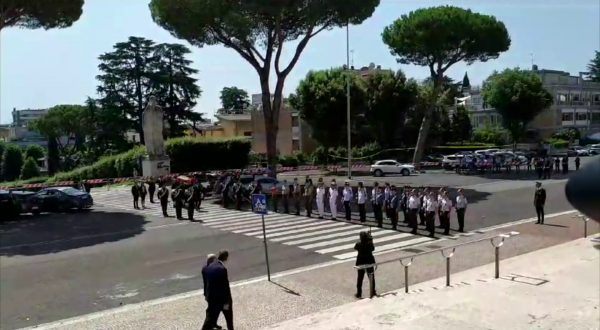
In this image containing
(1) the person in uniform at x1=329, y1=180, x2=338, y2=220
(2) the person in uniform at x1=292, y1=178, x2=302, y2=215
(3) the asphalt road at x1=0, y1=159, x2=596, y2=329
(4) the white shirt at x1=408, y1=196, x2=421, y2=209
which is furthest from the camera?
(2) the person in uniform at x1=292, y1=178, x2=302, y2=215

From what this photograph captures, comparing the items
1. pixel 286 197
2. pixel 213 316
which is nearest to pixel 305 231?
pixel 286 197

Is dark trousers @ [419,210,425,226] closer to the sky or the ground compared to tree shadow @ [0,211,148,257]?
closer to the sky

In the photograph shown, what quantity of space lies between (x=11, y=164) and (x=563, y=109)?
68.0 metres

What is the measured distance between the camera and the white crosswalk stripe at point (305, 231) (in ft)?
58.0

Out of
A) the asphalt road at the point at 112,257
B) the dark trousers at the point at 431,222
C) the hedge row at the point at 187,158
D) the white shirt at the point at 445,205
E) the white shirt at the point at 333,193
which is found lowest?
the asphalt road at the point at 112,257

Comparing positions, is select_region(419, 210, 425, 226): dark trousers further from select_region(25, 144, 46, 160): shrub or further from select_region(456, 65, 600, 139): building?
select_region(25, 144, 46, 160): shrub

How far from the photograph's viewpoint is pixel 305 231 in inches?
807

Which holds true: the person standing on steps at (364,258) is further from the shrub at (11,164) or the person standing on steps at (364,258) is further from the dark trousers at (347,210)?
the shrub at (11,164)

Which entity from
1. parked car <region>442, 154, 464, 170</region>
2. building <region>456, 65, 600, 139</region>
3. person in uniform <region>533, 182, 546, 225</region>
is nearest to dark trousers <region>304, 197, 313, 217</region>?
person in uniform <region>533, 182, 546, 225</region>

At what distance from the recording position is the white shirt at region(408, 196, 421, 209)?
786 inches

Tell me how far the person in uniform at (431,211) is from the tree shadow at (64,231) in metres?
10.1

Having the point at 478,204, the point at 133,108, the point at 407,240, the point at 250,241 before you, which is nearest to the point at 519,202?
the point at 478,204

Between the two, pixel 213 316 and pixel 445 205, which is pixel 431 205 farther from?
pixel 213 316

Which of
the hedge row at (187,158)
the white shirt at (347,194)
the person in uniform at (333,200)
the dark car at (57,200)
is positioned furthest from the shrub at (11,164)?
the white shirt at (347,194)
